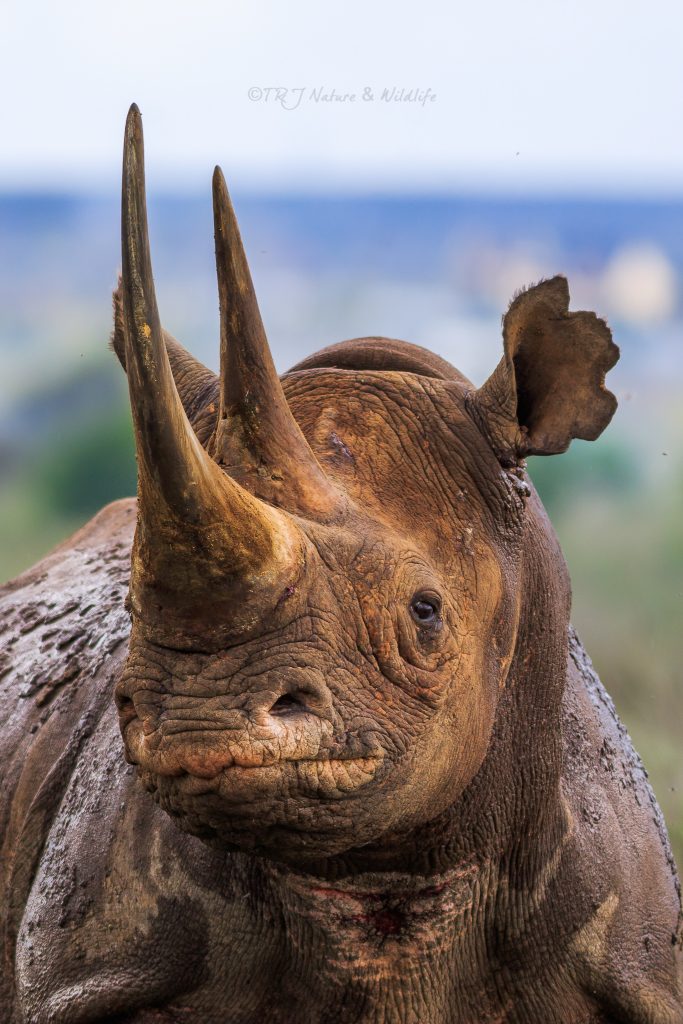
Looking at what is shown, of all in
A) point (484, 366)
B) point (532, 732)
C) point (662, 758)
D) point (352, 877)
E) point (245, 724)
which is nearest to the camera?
point (245, 724)

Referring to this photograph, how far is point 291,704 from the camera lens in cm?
307

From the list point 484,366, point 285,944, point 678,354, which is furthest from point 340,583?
point 678,354

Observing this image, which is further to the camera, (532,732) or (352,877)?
(532,732)

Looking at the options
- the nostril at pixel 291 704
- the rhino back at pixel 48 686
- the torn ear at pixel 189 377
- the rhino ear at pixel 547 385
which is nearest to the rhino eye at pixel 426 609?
the nostril at pixel 291 704

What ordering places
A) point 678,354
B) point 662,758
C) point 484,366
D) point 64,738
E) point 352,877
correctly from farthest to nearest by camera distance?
1. point 678,354
2. point 484,366
3. point 662,758
4. point 64,738
5. point 352,877

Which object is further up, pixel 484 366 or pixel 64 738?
pixel 484 366

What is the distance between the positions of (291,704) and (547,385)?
1228 millimetres

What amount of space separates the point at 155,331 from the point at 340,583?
74cm

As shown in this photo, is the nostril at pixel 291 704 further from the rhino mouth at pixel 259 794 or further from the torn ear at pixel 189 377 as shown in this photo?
the torn ear at pixel 189 377

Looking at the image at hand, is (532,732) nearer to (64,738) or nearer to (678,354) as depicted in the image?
(64,738)

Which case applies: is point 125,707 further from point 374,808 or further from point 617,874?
point 617,874

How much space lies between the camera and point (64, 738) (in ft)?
15.9

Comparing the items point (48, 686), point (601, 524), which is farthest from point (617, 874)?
point (601, 524)

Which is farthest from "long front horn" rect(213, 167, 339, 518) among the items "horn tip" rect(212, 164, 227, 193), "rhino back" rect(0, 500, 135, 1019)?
"rhino back" rect(0, 500, 135, 1019)
